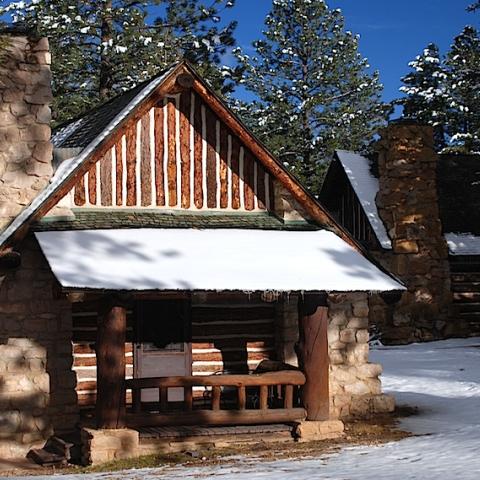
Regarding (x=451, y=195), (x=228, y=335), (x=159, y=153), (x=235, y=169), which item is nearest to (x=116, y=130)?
(x=159, y=153)

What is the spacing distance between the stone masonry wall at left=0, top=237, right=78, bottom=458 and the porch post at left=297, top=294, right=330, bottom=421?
3295 mm

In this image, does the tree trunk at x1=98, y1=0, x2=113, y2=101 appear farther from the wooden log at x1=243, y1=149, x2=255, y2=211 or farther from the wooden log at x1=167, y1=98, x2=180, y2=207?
the wooden log at x1=243, y1=149, x2=255, y2=211

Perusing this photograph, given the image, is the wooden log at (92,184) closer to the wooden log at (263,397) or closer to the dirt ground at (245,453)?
the wooden log at (263,397)

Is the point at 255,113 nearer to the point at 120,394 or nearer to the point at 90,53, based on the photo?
the point at 90,53

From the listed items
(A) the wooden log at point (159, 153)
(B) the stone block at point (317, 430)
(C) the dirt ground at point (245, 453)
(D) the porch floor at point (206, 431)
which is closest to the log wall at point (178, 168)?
(A) the wooden log at point (159, 153)

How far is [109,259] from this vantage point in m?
11.7

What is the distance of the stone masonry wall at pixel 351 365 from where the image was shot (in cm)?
1377

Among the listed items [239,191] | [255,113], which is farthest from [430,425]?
[255,113]

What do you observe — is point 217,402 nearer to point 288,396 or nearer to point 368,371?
point 288,396

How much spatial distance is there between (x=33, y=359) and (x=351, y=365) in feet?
16.1

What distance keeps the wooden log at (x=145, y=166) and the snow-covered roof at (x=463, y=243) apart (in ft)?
50.9

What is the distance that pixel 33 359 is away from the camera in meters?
12.3

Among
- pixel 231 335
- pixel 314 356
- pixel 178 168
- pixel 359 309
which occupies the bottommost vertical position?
pixel 314 356

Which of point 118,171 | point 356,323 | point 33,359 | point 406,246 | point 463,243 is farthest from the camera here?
point 463,243
